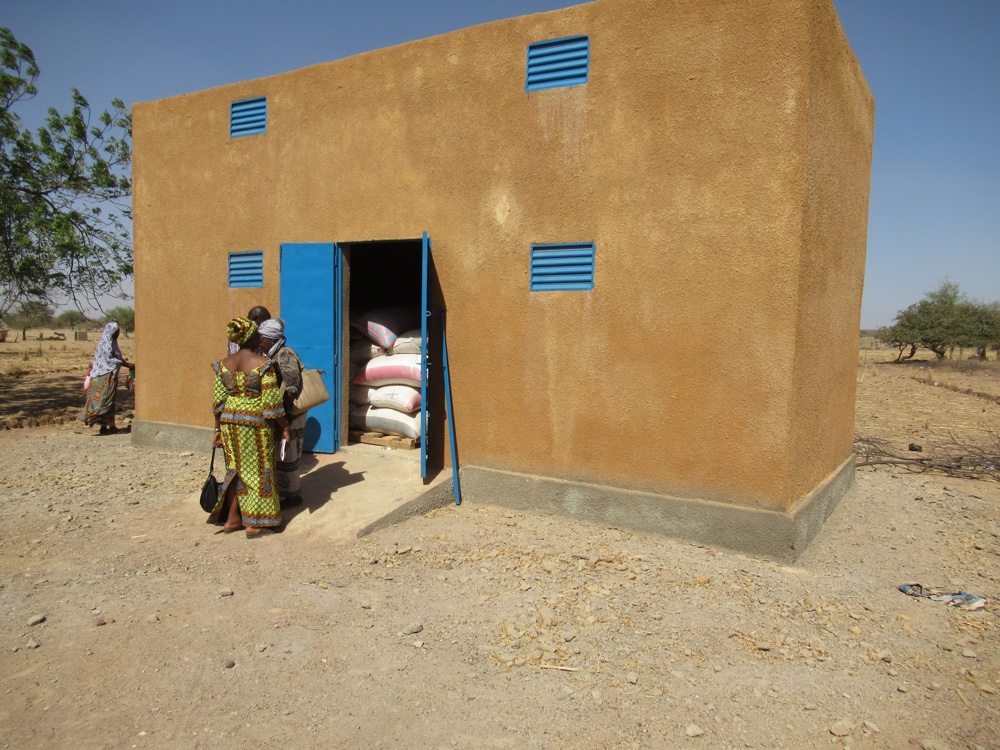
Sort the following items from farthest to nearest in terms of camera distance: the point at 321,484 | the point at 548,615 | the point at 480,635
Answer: the point at 321,484 → the point at 548,615 → the point at 480,635

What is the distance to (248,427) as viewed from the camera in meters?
4.85

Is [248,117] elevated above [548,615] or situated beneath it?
elevated above

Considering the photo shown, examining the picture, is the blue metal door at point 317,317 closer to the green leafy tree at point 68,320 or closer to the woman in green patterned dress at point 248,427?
the woman in green patterned dress at point 248,427

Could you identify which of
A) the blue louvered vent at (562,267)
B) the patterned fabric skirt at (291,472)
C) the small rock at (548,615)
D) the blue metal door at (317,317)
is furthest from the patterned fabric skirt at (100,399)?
the small rock at (548,615)

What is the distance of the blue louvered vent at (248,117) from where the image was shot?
22.5 ft

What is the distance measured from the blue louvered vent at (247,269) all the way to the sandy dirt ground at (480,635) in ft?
7.88

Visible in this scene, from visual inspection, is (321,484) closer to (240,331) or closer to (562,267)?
(240,331)

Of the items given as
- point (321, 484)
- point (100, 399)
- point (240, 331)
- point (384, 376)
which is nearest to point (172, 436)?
point (100, 399)

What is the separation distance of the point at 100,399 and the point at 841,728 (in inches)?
365

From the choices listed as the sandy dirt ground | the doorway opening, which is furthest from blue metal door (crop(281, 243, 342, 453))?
the sandy dirt ground

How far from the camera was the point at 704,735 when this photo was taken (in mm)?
2801

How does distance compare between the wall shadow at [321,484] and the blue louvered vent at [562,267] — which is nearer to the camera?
the blue louvered vent at [562,267]

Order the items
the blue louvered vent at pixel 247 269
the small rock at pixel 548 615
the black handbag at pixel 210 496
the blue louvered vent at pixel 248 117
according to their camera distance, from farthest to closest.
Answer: the blue louvered vent at pixel 247 269 → the blue louvered vent at pixel 248 117 → the black handbag at pixel 210 496 → the small rock at pixel 548 615

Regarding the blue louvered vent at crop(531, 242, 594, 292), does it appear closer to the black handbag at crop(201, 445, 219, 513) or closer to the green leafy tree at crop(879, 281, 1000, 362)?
the black handbag at crop(201, 445, 219, 513)
